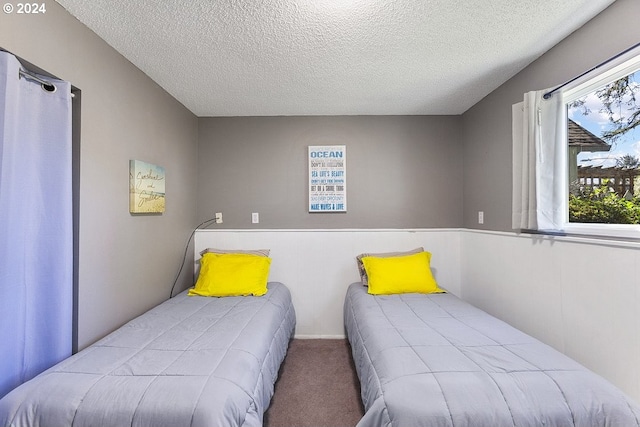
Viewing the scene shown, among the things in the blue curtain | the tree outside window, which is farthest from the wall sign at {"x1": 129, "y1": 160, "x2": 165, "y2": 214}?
the tree outside window

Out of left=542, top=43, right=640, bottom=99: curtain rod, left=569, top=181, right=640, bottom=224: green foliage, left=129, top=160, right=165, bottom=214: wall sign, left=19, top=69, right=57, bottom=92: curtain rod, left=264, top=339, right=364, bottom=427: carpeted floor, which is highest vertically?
left=542, top=43, right=640, bottom=99: curtain rod

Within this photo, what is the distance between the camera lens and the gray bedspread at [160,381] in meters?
1.08

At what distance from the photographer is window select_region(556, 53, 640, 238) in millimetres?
1476

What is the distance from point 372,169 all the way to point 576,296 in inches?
74.9

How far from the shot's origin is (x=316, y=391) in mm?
2018

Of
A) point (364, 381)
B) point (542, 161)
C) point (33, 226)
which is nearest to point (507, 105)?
point (542, 161)

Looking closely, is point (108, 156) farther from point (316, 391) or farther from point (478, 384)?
point (478, 384)

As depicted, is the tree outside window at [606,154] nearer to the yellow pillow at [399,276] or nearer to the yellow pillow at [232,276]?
the yellow pillow at [399,276]

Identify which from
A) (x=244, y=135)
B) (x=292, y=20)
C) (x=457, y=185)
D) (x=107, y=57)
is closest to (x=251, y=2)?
(x=292, y=20)

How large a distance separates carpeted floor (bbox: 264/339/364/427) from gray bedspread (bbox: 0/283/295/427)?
0.30 m

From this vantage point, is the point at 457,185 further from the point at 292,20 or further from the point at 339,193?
the point at 292,20

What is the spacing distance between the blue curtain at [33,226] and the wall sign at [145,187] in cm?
53

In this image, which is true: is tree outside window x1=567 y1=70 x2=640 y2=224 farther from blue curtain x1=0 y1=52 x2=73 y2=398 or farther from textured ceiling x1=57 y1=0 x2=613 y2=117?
blue curtain x1=0 y1=52 x2=73 y2=398

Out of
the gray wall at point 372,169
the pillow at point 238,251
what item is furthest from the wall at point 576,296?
the pillow at point 238,251
